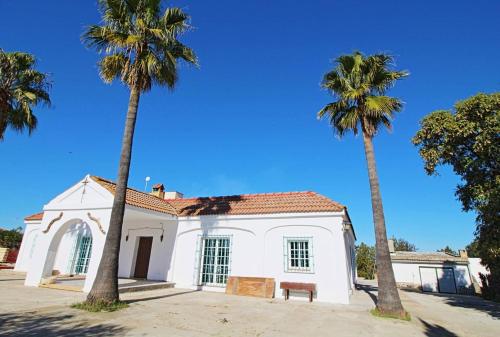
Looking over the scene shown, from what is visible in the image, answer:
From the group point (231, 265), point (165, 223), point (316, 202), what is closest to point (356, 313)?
point (316, 202)

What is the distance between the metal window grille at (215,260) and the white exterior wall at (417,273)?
23.3 m

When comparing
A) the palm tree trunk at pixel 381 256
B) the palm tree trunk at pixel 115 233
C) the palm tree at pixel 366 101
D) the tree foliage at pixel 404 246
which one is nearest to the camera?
the palm tree trunk at pixel 115 233

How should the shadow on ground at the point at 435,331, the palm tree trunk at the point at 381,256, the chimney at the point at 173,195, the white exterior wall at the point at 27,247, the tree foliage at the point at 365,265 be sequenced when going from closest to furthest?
the shadow on ground at the point at 435,331 → the palm tree trunk at the point at 381,256 → the white exterior wall at the point at 27,247 → the chimney at the point at 173,195 → the tree foliage at the point at 365,265

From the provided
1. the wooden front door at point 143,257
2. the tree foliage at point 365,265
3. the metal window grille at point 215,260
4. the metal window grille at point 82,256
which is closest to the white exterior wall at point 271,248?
the metal window grille at point 215,260

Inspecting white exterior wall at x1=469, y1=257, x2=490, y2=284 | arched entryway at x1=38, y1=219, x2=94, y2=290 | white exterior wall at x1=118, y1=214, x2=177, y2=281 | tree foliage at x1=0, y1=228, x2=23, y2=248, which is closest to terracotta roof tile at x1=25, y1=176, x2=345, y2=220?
white exterior wall at x1=118, y1=214, x2=177, y2=281

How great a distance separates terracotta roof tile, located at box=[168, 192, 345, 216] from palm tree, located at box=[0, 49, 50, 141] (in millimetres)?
9310

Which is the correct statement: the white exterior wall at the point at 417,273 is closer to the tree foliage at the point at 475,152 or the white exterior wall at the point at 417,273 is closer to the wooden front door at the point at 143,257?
the tree foliage at the point at 475,152

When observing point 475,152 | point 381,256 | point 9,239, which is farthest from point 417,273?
point 9,239

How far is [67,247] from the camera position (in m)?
18.7

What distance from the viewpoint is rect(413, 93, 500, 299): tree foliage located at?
39.2 ft

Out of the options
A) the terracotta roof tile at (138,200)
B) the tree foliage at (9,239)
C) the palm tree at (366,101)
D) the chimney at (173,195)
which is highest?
the palm tree at (366,101)

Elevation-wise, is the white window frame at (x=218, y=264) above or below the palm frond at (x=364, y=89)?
below

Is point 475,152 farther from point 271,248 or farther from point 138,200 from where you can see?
point 138,200

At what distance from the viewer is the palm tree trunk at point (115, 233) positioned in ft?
30.6
